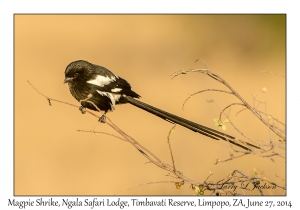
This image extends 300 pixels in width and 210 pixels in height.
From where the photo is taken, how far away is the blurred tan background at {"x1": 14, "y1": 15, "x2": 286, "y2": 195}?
5.99 meters

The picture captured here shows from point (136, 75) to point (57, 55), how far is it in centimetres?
143

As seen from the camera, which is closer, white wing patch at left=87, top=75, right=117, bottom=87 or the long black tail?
the long black tail

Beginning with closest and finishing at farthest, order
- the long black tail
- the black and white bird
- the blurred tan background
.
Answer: the long black tail, the black and white bird, the blurred tan background

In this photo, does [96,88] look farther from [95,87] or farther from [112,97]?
[112,97]

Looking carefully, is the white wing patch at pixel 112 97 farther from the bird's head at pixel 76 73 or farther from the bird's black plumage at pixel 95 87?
the bird's head at pixel 76 73

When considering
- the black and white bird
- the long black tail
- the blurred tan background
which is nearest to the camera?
the long black tail

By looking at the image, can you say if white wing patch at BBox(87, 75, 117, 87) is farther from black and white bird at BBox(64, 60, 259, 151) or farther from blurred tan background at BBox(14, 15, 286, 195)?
blurred tan background at BBox(14, 15, 286, 195)

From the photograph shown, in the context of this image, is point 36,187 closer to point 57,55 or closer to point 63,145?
point 63,145

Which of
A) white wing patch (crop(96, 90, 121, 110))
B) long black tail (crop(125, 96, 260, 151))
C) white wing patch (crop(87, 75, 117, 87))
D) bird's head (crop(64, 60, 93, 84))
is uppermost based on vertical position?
bird's head (crop(64, 60, 93, 84))

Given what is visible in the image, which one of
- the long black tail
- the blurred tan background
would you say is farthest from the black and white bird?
the blurred tan background

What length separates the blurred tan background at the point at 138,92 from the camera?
19.6 feet

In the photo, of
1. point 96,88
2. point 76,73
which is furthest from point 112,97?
point 76,73

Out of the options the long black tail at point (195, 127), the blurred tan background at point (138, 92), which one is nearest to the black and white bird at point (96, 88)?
the long black tail at point (195, 127)

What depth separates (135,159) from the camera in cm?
623
